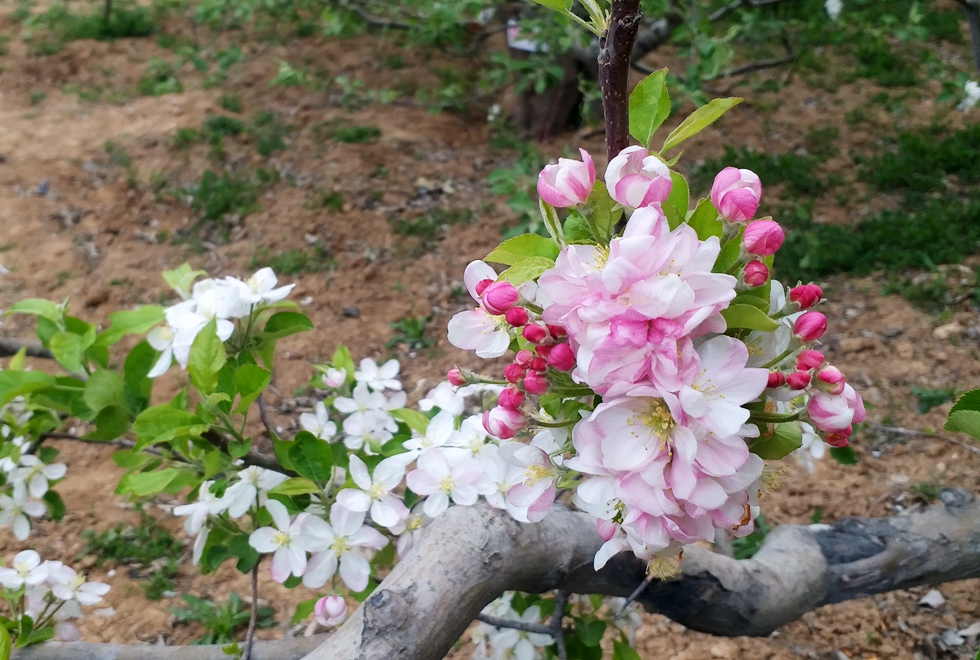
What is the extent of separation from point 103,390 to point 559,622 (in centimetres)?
93

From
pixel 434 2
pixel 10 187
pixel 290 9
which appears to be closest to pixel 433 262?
pixel 434 2

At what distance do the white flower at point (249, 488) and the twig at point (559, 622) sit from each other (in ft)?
1.86

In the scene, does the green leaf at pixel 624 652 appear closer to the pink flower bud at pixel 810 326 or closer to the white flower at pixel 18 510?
the pink flower bud at pixel 810 326

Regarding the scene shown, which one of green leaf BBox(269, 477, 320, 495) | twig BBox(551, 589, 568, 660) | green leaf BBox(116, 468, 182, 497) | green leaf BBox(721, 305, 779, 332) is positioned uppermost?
green leaf BBox(721, 305, 779, 332)

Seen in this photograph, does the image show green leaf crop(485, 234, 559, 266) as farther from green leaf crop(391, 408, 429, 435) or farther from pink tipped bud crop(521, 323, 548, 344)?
green leaf crop(391, 408, 429, 435)

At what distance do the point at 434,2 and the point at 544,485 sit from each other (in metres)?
3.71

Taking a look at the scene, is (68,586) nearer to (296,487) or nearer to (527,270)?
(296,487)

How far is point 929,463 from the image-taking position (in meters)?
2.72

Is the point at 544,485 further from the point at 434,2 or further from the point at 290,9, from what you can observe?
the point at 290,9

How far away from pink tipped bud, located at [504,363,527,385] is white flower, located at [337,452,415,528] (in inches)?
19.9

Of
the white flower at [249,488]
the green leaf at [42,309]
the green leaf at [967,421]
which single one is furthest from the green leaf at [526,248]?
the green leaf at [42,309]

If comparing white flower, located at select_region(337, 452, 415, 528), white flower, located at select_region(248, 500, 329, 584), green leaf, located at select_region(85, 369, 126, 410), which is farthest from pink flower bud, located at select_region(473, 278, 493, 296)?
green leaf, located at select_region(85, 369, 126, 410)

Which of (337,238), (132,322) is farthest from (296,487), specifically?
(337,238)

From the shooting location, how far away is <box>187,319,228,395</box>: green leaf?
1.18m
